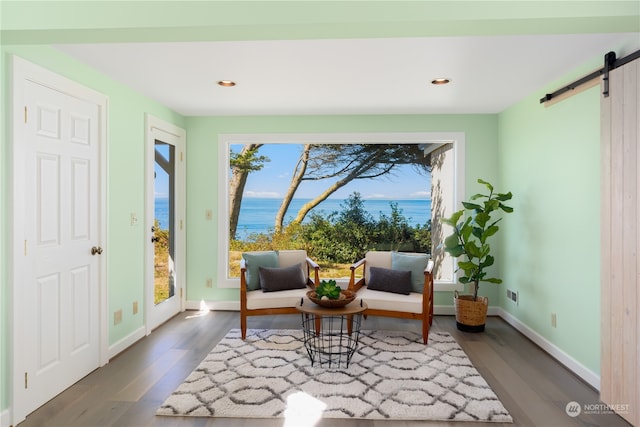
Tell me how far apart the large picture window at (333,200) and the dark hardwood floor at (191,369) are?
6.51ft

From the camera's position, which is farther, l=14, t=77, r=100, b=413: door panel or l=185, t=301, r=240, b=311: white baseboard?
l=185, t=301, r=240, b=311: white baseboard

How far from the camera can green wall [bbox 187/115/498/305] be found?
4.83 m

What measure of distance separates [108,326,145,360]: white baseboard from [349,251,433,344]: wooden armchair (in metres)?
2.13

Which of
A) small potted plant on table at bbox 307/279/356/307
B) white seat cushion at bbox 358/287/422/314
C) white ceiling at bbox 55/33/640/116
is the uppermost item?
white ceiling at bbox 55/33/640/116

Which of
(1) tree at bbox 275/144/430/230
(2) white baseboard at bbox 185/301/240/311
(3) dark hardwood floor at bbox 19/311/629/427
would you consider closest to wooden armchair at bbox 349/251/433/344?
(3) dark hardwood floor at bbox 19/311/629/427

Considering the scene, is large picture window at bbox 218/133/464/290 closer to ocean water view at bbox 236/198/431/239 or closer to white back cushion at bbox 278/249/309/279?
ocean water view at bbox 236/198/431/239

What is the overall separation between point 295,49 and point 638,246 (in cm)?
244

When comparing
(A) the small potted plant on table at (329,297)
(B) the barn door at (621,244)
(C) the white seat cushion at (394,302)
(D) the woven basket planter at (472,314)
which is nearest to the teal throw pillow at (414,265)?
(C) the white seat cushion at (394,302)

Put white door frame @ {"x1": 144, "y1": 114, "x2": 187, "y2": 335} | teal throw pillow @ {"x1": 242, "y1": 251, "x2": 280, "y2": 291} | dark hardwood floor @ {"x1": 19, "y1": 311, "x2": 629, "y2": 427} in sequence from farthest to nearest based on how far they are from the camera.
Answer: teal throw pillow @ {"x1": 242, "y1": 251, "x2": 280, "y2": 291} < white door frame @ {"x1": 144, "y1": 114, "x2": 187, "y2": 335} < dark hardwood floor @ {"x1": 19, "y1": 311, "x2": 629, "y2": 427}

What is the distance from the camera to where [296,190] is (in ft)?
21.2

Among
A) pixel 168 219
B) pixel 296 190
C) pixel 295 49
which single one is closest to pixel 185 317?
pixel 168 219

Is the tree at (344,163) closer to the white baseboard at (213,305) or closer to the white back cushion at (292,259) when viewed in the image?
the white baseboard at (213,305)

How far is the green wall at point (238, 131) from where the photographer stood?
4832 mm

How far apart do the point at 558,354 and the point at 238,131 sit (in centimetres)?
406
